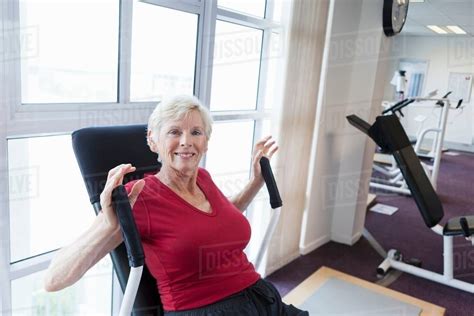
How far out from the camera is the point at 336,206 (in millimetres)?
3305

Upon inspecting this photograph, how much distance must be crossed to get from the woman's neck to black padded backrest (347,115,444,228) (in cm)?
160

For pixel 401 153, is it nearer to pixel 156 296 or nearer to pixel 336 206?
pixel 336 206

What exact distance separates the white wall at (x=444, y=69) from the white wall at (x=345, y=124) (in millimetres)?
5807

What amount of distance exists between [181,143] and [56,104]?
0.50 metres

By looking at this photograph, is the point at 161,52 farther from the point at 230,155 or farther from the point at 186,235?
the point at 186,235

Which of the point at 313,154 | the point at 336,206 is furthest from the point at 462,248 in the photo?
the point at 313,154

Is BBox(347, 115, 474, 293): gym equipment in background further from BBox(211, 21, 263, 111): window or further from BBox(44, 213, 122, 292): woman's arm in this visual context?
BBox(44, 213, 122, 292): woman's arm

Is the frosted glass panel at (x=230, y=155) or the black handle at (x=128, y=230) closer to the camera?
the black handle at (x=128, y=230)

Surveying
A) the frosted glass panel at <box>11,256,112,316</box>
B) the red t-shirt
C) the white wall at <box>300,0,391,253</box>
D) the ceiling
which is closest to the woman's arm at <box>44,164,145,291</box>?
the red t-shirt

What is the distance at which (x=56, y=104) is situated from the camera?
55.4 inches

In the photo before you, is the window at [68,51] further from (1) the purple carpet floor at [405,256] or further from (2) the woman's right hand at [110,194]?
(1) the purple carpet floor at [405,256]

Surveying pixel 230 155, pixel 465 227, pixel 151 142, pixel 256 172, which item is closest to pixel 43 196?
pixel 151 142

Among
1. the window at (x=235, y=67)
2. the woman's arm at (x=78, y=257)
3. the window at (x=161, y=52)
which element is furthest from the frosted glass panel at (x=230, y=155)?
the woman's arm at (x=78, y=257)

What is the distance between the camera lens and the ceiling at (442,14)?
5016 mm
